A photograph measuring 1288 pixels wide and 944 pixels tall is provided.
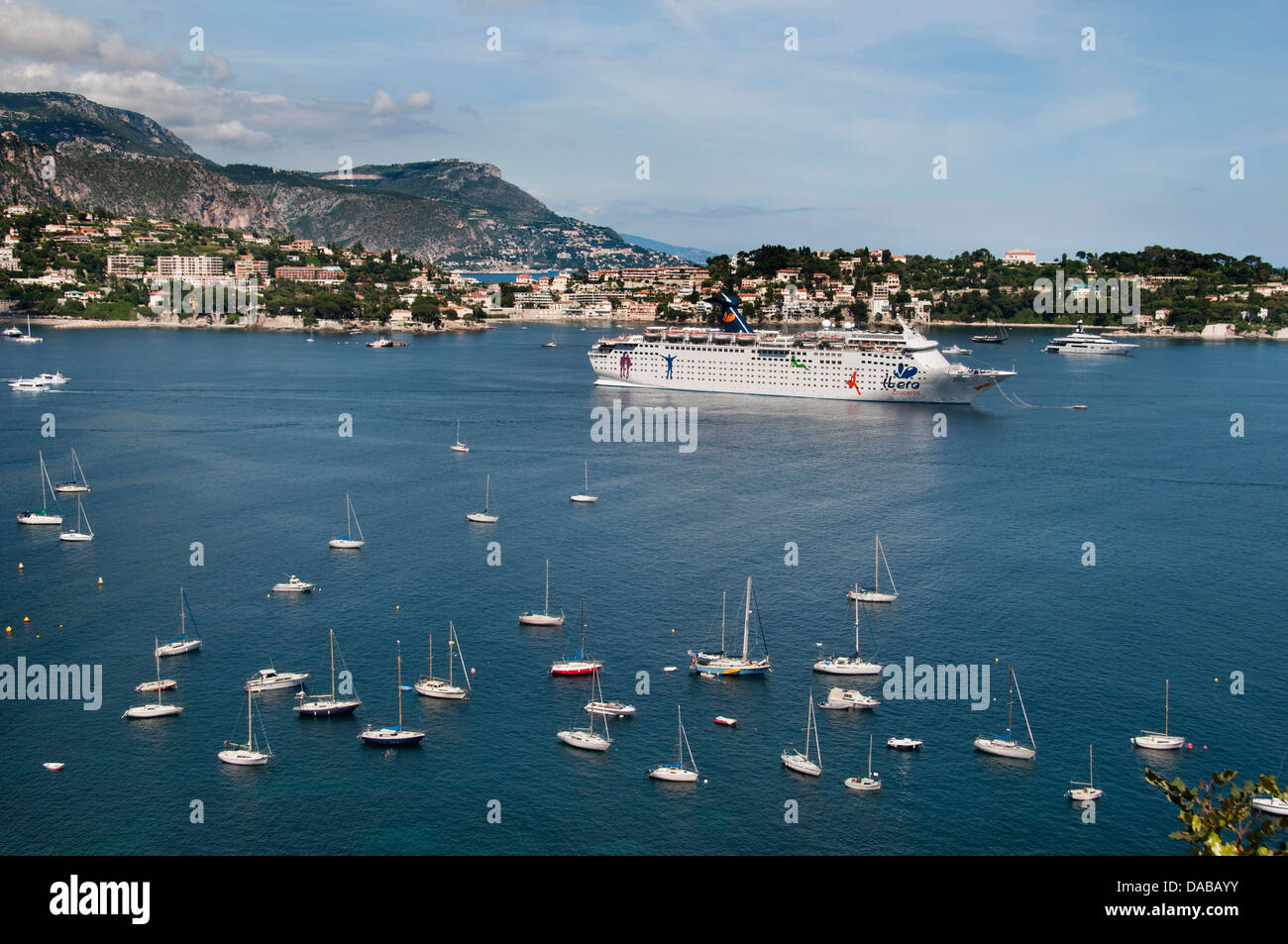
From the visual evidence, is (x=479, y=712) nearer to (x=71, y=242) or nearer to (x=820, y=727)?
(x=820, y=727)

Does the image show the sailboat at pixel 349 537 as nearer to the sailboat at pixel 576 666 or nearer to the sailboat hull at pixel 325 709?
the sailboat at pixel 576 666

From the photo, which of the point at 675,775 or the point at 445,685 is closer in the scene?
the point at 675,775

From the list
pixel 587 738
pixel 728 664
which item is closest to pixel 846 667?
pixel 728 664

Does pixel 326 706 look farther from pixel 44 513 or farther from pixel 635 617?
pixel 44 513

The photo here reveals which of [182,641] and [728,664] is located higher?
[182,641]

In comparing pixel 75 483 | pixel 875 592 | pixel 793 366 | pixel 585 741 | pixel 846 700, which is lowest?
pixel 585 741
